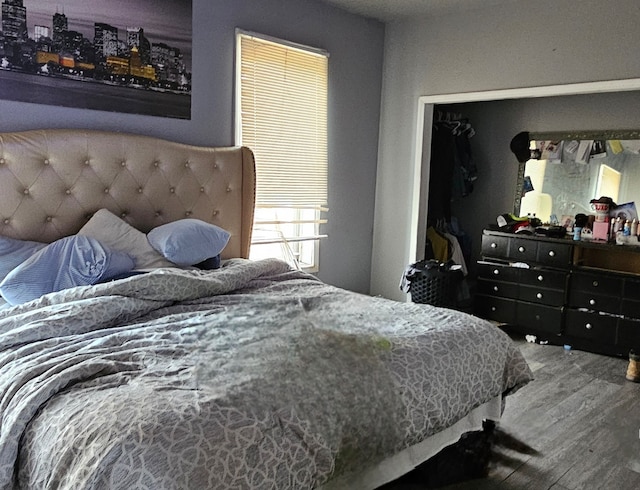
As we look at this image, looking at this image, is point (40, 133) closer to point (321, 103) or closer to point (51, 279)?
point (51, 279)

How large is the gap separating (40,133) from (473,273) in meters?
3.96

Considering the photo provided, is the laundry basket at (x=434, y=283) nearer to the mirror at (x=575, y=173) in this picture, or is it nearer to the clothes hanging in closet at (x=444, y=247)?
the clothes hanging in closet at (x=444, y=247)

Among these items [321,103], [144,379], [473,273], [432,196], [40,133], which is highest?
[321,103]

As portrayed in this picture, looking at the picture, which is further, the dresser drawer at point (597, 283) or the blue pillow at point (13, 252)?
the dresser drawer at point (597, 283)

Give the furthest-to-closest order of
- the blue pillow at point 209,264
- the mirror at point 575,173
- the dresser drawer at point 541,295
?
the mirror at point 575,173, the dresser drawer at point 541,295, the blue pillow at point 209,264

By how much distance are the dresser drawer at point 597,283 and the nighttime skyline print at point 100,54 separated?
288cm

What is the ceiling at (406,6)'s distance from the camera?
12.6 ft

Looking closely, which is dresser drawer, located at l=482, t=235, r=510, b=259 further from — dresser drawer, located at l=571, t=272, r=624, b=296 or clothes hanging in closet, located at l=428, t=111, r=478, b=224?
clothes hanging in closet, located at l=428, t=111, r=478, b=224

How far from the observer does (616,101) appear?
416cm

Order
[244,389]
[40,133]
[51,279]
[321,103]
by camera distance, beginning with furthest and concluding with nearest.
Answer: [321,103]
[40,133]
[51,279]
[244,389]

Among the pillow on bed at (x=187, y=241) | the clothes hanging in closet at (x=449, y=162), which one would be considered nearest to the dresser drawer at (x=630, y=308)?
the clothes hanging in closet at (x=449, y=162)

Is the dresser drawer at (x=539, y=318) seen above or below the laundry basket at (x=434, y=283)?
below

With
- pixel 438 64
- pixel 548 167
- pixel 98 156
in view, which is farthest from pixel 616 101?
pixel 98 156

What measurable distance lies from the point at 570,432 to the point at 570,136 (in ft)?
8.67
